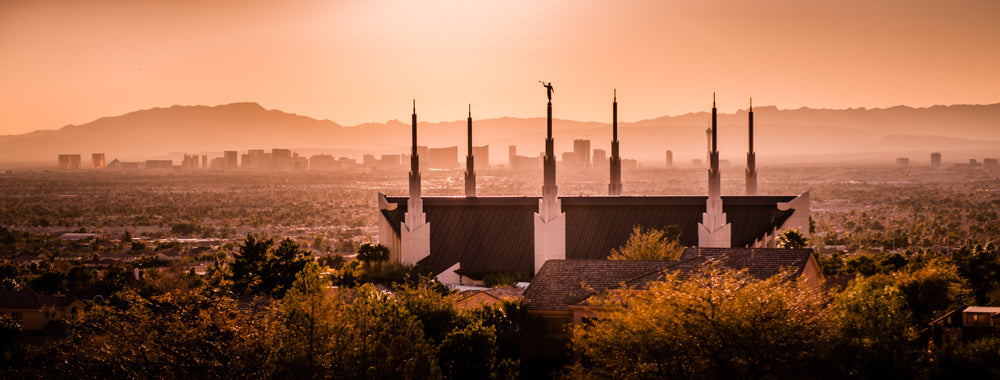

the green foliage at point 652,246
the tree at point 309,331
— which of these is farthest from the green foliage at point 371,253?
the tree at point 309,331

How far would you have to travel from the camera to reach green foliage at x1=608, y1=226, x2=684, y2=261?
44500 mm

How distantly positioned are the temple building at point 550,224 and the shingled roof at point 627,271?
16.2 m

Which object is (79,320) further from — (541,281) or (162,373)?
(541,281)

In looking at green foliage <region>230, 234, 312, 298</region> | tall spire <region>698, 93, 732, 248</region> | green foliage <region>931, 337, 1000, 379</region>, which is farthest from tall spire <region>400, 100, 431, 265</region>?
green foliage <region>931, 337, 1000, 379</region>

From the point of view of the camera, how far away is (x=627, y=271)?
113 ft

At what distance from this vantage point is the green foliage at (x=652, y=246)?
4450cm

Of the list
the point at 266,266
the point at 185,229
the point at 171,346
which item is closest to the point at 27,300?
the point at 266,266

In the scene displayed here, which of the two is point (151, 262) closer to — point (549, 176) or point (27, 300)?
point (27, 300)

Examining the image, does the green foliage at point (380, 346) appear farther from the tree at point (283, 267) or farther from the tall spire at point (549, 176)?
the tall spire at point (549, 176)

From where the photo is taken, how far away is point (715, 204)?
51.4m

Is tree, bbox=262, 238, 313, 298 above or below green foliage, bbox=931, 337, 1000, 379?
above

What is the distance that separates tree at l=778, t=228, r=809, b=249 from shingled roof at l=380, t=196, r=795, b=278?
3268 millimetres

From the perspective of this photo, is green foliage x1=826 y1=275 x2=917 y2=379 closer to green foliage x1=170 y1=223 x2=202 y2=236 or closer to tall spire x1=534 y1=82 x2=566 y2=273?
tall spire x1=534 y1=82 x2=566 y2=273

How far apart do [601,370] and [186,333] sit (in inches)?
405
